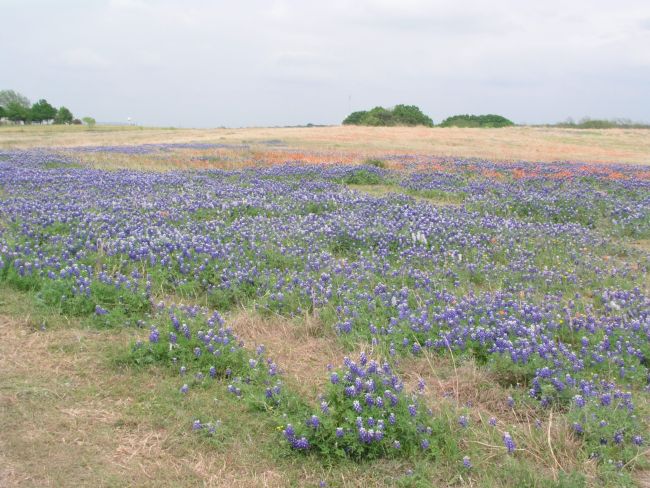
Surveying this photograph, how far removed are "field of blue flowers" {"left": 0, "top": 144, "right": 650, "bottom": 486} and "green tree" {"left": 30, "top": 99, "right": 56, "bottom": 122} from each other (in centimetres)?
8048

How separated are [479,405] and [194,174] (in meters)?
12.5

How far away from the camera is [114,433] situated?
362 centimetres

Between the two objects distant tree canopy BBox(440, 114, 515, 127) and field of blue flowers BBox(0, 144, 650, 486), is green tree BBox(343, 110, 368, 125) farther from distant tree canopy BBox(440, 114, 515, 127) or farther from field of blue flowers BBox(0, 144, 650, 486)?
field of blue flowers BBox(0, 144, 650, 486)

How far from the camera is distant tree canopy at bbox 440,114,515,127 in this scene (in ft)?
256

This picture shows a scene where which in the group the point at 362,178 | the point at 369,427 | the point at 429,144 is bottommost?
the point at 369,427

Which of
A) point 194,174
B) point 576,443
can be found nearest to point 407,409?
point 576,443

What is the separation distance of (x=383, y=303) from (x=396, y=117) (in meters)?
70.8

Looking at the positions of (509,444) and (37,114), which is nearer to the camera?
(509,444)

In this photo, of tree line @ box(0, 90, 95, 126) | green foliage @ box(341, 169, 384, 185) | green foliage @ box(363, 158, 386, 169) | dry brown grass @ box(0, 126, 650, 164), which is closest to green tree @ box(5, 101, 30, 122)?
tree line @ box(0, 90, 95, 126)

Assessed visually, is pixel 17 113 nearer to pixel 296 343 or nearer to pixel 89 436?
pixel 296 343

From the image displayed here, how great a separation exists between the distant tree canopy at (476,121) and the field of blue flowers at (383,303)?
7046 centimetres

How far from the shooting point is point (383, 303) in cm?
542

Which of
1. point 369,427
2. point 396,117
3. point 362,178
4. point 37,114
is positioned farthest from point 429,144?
point 37,114

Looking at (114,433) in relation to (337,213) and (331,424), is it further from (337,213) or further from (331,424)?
(337,213)
